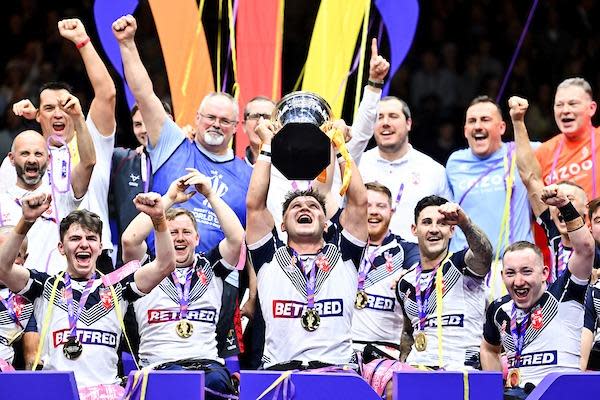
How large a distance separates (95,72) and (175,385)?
2230 millimetres

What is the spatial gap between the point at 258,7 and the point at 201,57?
49 centimetres

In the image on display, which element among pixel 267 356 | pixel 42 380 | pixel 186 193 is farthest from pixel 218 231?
pixel 42 380

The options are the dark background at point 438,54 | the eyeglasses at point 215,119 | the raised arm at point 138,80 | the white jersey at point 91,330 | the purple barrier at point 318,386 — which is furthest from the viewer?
the dark background at point 438,54

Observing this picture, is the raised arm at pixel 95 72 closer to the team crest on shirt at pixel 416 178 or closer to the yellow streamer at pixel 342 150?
the yellow streamer at pixel 342 150

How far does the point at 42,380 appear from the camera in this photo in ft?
18.9

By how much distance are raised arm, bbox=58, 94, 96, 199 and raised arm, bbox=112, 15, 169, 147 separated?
39 centimetres

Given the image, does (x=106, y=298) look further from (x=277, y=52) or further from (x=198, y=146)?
(x=277, y=52)

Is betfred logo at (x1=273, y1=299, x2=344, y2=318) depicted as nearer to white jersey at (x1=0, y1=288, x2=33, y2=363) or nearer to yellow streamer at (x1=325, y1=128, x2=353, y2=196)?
yellow streamer at (x1=325, y1=128, x2=353, y2=196)

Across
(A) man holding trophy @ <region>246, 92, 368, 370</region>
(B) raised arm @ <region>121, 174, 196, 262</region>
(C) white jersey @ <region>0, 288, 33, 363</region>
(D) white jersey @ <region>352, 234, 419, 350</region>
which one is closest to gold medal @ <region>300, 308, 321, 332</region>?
(A) man holding trophy @ <region>246, 92, 368, 370</region>

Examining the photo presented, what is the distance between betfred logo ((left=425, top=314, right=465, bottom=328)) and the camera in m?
7.12

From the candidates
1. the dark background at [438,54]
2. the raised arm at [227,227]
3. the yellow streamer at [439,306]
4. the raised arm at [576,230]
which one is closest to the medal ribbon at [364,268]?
the yellow streamer at [439,306]

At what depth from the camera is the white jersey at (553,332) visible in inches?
267

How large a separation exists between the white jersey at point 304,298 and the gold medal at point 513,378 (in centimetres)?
77

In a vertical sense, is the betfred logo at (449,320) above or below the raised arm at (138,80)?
below
